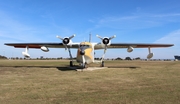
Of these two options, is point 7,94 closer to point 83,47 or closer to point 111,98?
point 111,98

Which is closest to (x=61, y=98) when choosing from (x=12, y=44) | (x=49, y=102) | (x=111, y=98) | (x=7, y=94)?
(x=49, y=102)

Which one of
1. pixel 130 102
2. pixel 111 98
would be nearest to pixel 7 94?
pixel 111 98

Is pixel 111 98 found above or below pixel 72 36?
below


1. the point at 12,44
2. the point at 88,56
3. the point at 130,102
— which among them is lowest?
the point at 130,102

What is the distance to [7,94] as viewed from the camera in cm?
750

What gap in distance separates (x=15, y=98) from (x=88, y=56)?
14.3m

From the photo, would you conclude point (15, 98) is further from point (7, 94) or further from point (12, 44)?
point (12, 44)

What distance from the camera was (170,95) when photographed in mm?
7203

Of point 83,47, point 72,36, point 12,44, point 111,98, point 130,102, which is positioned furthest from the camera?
point 12,44

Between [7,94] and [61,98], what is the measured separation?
2409 mm

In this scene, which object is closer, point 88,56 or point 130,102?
point 130,102

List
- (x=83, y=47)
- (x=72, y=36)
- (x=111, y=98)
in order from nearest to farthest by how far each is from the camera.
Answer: (x=111, y=98) < (x=83, y=47) < (x=72, y=36)

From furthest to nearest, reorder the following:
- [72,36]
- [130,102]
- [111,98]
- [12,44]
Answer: [12,44], [72,36], [111,98], [130,102]

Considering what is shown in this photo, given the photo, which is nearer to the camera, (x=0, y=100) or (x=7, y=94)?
(x=0, y=100)
